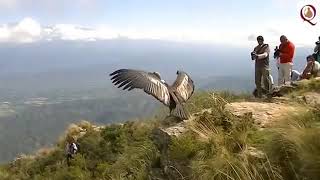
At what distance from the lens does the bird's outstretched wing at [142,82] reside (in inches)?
326

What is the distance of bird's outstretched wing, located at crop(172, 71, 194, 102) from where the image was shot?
9122mm

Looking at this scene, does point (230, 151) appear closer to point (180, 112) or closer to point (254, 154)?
point (254, 154)

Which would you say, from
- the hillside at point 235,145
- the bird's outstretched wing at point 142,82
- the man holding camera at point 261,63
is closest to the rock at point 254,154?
the hillside at point 235,145

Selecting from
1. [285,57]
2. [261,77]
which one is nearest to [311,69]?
[285,57]

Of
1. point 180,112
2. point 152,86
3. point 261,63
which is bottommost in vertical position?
point 180,112

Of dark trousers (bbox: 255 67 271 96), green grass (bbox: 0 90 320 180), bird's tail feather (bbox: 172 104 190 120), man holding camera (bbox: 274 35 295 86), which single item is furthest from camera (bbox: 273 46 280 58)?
bird's tail feather (bbox: 172 104 190 120)

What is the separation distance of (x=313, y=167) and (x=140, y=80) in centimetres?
378

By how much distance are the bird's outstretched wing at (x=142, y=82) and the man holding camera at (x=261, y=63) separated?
5499mm

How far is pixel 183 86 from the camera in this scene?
9500mm

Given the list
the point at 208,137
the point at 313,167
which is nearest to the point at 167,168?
the point at 208,137

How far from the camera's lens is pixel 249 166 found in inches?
243

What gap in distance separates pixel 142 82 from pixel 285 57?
7564 millimetres

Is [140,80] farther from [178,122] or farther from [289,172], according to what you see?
[289,172]

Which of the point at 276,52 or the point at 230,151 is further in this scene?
the point at 276,52
